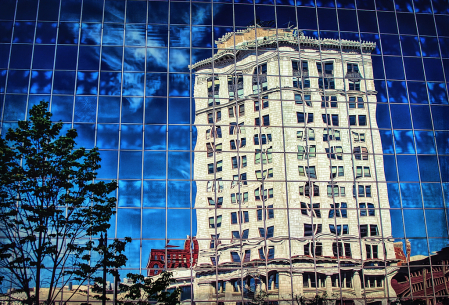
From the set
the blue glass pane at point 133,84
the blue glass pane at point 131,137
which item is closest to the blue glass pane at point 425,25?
the blue glass pane at point 133,84

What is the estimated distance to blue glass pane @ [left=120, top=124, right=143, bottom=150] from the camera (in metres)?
31.5

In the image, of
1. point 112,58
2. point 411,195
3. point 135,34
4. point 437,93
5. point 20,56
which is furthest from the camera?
point 437,93

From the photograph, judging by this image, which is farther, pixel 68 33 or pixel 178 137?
pixel 68 33

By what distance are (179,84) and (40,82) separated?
965 cm

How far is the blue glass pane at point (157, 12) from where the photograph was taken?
34.4 meters

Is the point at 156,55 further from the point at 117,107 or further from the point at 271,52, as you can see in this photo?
the point at 271,52

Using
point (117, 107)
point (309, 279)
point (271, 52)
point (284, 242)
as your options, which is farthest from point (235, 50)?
point (309, 279)

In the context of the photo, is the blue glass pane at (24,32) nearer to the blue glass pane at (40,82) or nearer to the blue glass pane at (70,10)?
the blue glass pane at (70,10)

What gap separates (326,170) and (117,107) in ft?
49.4

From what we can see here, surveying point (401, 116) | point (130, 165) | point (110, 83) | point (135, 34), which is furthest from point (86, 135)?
point (401, 116)

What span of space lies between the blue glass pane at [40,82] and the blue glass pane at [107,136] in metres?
4.78

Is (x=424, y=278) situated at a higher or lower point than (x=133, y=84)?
lower

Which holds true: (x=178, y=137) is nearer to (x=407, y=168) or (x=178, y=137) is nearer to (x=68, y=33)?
(x=68, y=33)

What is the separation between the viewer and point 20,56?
3316 centimetres
